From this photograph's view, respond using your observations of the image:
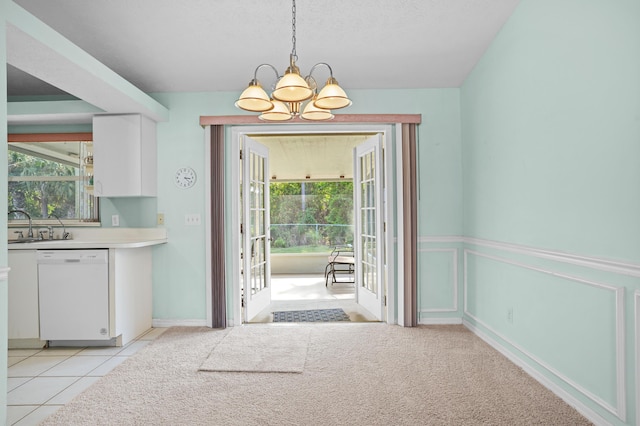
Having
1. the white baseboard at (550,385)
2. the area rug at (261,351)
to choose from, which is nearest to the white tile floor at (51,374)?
the area rug at (261,351)

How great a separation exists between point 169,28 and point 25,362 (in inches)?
109

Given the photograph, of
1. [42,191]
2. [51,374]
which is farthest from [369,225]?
[42,191]

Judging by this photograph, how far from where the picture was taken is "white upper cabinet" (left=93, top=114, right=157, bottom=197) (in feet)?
12.3

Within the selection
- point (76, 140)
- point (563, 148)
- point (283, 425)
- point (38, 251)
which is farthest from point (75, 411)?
point (563, 148)

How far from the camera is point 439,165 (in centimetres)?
399

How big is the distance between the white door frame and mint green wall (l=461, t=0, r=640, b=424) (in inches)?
32.6

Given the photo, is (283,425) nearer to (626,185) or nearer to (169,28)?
(626,185)

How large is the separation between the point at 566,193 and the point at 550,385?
3.89 feet

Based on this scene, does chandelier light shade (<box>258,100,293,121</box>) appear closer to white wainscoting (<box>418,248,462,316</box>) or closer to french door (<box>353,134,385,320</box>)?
french door (<box>353,134,385,320</box>)

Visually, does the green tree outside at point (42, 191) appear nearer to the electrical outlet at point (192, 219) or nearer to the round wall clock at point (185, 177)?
the round wall clock at point (185, 177)

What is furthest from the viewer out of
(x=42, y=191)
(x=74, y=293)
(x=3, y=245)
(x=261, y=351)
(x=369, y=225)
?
(x=369, y=225)

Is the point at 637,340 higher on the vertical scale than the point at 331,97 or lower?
lower

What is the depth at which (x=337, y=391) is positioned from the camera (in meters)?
2.49

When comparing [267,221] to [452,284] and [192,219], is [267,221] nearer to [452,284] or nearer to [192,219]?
[192,219]
